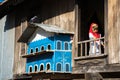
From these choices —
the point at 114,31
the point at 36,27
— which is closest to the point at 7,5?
the point at 36,27

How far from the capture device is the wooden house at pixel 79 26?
24.4 feet

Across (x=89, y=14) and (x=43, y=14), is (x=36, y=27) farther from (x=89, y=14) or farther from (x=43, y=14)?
(x=89, y=14)

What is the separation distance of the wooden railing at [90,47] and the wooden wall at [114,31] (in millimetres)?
399

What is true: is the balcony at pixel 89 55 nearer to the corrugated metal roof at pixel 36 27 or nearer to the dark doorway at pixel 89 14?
the dark doorway at pixel 89 14

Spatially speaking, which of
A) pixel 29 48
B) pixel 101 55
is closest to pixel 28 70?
pixel 29 48

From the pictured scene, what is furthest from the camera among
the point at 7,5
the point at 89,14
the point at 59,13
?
the point at 7,5

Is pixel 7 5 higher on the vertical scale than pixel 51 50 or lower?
higher

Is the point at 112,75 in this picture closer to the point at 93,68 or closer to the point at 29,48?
the point at 93,68

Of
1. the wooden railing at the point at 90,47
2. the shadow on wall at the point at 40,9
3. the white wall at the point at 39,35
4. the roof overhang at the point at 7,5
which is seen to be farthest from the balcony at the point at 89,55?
the roof overhang at the point at 7,5

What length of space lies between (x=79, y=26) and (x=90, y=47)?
2.26 feet

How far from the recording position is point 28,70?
9.99 metres

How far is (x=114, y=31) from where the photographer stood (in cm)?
739

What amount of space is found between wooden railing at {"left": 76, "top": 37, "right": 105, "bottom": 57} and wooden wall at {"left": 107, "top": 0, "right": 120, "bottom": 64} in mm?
399

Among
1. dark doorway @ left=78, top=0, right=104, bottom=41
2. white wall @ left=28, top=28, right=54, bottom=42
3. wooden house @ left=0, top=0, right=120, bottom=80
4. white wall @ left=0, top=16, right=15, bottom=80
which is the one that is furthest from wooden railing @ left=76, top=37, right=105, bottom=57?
white wall @ left=0, top=16, right=15, bottom=80
